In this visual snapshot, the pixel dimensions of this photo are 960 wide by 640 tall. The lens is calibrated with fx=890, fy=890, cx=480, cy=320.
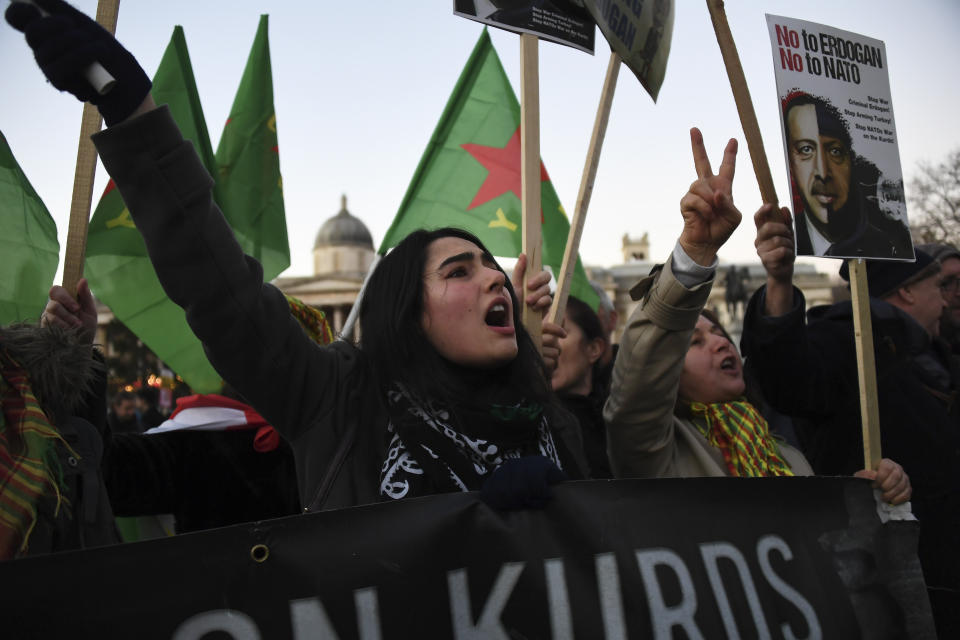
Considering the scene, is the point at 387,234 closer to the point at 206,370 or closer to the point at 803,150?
the point at 206,370

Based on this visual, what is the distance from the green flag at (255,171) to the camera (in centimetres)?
406

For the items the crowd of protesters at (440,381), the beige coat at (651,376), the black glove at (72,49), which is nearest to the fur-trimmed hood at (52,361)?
the crowd of protesters at (440,381)

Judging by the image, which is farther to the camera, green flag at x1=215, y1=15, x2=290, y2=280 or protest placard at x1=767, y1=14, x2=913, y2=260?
green flag at x1=215, y1=15, x2=290, y2=280

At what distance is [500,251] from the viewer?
4316mm

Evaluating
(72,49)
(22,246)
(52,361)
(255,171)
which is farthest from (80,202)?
(255,171)

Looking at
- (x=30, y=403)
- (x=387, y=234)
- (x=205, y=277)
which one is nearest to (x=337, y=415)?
(x=205, y=277)

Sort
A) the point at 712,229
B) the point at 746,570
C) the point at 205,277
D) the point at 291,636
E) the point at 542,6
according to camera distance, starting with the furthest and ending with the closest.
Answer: the point at 542,6 < the point at 712,229 < the point at 746,570 < the point at 205,277 < the point at 291,636

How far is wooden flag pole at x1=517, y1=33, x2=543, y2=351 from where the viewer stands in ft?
7.74

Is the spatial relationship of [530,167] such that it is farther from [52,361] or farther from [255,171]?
[255,171]

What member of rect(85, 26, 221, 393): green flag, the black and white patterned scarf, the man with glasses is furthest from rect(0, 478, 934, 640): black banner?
rect(85, 26, 221, 393): green flag

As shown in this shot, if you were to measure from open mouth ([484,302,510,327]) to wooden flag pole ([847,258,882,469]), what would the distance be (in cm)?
91

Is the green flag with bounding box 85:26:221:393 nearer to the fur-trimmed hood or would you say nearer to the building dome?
the fur-trimmed hood

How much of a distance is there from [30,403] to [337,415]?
63 centimetres

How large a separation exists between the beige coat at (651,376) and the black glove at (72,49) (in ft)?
3.86
